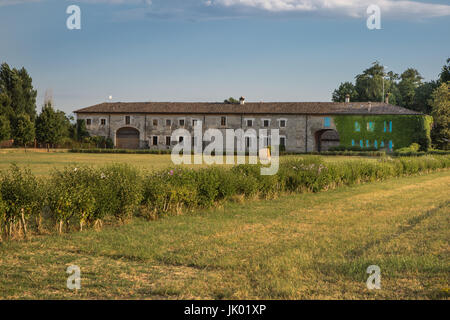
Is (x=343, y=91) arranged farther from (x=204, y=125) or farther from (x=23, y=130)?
(x=23, y=130)

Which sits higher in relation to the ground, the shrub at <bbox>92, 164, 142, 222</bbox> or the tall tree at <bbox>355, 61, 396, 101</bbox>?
the tall tree at <bbox>355, 61, 396, 101</bbox>

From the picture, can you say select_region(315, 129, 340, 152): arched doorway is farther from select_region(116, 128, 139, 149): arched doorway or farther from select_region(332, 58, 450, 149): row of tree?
select_region(116, 128, 139, 149): arched doorway

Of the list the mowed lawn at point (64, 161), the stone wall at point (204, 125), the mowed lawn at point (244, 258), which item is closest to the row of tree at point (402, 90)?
the stone wall at point (204, 125)

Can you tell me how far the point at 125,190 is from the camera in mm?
8812

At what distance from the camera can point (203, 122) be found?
171 feet

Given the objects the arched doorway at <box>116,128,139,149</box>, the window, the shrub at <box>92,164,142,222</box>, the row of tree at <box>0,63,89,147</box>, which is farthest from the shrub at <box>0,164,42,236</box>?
the arched doorway at <box>116,128,139,149</box>

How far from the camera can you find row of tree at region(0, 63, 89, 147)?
44.8m

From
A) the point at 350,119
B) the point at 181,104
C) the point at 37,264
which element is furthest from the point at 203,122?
the point at 37,264

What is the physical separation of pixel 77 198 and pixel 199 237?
2.26 m

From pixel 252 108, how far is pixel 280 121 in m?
3.69

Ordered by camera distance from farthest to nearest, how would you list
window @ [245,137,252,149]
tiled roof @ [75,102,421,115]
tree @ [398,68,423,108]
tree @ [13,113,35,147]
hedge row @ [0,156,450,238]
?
tree @ [398,68,423,108], window @ [245,137,252,149], tiled roof @ [75,102,421,115], tree @ [13,113,35,147], hedge row @ [0,156,450,238]

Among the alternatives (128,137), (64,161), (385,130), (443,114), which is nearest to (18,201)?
(64,161)

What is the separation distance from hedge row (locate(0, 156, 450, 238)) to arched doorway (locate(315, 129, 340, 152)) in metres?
37.2
